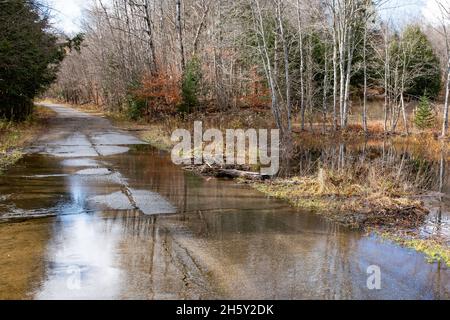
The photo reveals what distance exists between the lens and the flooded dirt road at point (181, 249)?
5.00 metres

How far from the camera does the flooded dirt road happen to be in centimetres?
500

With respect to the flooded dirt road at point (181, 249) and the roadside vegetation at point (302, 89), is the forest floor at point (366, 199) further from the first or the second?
the flooded dirt road at point (181, 249)

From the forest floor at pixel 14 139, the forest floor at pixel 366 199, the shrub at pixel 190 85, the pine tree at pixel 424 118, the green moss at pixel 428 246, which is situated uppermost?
the shrub at pixel 190 85

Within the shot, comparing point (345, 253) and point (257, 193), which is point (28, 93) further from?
point (345, 253)

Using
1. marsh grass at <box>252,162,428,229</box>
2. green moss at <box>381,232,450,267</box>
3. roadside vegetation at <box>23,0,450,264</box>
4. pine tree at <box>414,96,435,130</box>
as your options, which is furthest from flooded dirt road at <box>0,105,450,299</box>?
pine tree at <box>414,96,435,130</box>

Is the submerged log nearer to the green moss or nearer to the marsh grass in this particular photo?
the marsh grass

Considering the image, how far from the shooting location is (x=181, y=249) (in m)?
6.29

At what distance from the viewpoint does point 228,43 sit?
30.2 meters

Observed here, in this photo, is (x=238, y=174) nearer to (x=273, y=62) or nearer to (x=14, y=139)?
(x=14, y=139)

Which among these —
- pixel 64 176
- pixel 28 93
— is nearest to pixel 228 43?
pixel 28 93

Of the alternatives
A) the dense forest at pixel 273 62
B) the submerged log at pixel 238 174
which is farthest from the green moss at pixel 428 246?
the dense forest at pixel 273 62

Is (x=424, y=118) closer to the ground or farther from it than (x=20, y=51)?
Result: closer to the ground

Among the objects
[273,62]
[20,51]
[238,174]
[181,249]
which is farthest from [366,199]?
[273,62]

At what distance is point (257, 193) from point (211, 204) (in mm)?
1557
